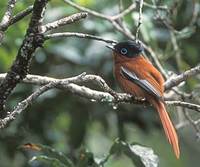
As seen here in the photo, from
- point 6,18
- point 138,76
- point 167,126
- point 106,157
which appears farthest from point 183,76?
point 6,18

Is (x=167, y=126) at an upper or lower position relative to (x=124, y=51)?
lower

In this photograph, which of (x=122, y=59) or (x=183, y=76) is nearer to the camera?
(x=183, y=76)

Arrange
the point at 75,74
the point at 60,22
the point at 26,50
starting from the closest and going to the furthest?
the point at 26,50 → the point at 60,22 → the point at 75,74

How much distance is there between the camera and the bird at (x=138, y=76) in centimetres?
360

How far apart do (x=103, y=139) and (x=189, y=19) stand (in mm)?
1462

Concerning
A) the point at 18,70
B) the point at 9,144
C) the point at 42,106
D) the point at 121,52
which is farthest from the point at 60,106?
the point at 18,70

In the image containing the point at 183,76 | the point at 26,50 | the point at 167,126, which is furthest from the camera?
the point at 167,126

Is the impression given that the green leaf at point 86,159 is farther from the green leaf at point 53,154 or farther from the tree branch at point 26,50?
the tree branch at point 26,50

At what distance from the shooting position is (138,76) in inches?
152

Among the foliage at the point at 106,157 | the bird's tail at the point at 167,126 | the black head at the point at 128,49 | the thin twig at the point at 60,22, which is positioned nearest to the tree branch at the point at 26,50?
the thin twig at the point at 60,22

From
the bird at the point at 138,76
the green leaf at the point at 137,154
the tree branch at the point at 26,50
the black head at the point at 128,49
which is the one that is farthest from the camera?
the black head at the point at 128,49

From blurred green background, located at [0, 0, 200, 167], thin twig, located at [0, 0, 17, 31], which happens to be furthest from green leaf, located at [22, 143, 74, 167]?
blurred green background, located at [0, 0, 200, 167]

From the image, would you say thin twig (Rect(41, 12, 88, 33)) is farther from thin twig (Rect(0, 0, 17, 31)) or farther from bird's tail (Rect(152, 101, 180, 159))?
bird's tail (Rect(152, 101, 180, 159))

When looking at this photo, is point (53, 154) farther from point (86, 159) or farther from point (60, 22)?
point (60, 22)
